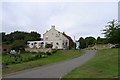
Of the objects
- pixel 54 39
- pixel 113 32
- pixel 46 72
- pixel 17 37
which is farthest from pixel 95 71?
pixel 17 37

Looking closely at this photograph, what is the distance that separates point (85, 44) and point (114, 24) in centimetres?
3085

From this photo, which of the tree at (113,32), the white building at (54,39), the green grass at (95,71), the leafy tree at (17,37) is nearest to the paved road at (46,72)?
the green grass at (95,71)

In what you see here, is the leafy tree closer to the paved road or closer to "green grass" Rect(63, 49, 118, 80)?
the paved road

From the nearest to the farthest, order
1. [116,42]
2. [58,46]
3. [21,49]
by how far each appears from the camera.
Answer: [116,42]
[21,49]
[58,46]

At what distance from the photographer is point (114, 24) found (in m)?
85.1

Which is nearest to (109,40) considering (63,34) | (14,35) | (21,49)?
(21,49)

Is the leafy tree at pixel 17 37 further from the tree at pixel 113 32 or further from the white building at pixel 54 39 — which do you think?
the tree at pixel 113 32

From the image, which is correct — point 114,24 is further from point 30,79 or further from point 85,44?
point 30,79

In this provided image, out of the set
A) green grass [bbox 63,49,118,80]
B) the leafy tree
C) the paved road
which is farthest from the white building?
the paved road

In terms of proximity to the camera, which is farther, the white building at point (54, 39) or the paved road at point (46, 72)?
the white building at point (54, 39)

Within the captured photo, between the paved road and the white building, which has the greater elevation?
the white building

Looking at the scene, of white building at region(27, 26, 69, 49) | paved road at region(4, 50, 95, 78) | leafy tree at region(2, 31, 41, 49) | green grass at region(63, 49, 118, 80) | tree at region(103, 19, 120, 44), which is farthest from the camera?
leafy tree at region(2, 31, 41, 49)

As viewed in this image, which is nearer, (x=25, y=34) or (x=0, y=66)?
(x=0, y=66)

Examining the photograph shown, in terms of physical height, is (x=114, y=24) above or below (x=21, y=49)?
above
